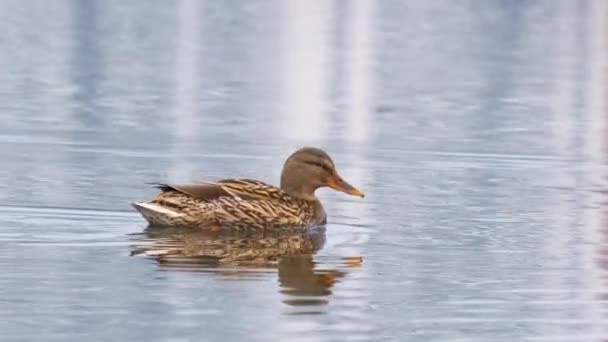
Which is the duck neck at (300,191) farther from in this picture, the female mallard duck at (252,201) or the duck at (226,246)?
the duck at (226,246)

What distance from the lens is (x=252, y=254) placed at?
12.5 m

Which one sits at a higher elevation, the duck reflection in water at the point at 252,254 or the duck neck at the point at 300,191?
the duck neck at the point at 300,191

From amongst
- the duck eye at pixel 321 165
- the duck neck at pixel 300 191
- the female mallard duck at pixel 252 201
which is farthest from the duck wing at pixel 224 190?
the duck eye at pixel 321 165

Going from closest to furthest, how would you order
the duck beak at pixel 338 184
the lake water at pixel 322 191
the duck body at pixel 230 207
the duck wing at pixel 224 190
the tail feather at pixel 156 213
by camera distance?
the lake water at pixel 322 191 < the tail feather at pixel 156 213 < the duck body at pixel 230 207 < the duck wing at pixel 224 190 < the duck beak at pixel 338 184

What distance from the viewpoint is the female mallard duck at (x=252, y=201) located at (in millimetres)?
13539

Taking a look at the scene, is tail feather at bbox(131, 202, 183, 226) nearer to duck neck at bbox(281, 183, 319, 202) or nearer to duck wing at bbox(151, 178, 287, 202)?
duck wing at bbox(151, 178, 287, 202)

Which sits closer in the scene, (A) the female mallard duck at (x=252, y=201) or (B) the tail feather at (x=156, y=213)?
(B) the tail feather at (x=156, y=213)

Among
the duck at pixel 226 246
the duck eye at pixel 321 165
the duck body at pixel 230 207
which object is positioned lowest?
the duck at pixel 226 246

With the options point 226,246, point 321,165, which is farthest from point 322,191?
point 226,246

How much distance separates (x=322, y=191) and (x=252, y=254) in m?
3.91

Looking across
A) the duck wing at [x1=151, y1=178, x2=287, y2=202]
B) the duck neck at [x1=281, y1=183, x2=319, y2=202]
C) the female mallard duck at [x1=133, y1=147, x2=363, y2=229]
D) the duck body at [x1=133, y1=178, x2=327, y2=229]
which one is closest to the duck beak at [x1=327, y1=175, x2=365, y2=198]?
the female mallard duck at [x1=133, y1=147, x2=363, y2=229]

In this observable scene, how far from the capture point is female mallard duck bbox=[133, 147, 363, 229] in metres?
13.5

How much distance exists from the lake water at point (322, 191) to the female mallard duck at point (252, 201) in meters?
0.26

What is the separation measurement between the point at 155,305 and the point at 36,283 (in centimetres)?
93
